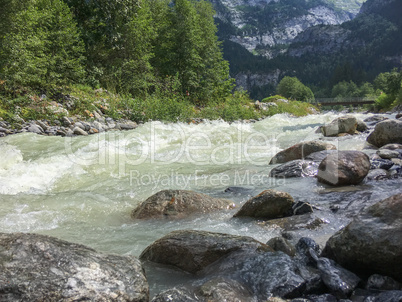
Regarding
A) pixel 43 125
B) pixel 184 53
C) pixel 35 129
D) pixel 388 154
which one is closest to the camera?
pixel 388 154

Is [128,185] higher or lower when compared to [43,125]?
lower

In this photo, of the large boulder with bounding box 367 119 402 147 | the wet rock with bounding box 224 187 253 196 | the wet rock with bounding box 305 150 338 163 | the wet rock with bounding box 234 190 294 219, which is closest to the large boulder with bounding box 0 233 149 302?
the wet rock with bounding box 234 190 294 219

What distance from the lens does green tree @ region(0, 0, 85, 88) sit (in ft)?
29.9

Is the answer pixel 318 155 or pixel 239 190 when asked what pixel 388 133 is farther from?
pixel 239 190

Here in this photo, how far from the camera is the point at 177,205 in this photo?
4086 mm

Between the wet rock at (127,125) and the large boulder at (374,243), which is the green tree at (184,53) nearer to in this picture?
the wet rock at (127,125)

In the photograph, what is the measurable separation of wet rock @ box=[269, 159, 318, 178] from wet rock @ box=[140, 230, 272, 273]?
3.36 m

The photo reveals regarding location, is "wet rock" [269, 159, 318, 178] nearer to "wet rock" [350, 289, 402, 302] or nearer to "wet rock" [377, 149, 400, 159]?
"wet rock" [377, 149, 400, 159]

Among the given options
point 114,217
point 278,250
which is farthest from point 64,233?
point 278,250

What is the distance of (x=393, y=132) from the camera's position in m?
8.02

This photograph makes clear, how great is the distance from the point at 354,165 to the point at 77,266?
468cm

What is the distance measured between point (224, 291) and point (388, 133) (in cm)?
821

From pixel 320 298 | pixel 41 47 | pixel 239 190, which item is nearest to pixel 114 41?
pixel 41 47

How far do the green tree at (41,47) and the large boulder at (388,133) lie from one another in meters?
11.2
